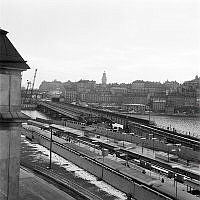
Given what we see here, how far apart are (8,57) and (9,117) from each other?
111 cm

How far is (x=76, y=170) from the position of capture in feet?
62.7

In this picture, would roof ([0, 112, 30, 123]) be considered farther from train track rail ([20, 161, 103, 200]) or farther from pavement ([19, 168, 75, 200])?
train track rail ([20, 161, 103, 200])

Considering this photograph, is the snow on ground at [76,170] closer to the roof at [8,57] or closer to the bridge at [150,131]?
the roof at [8,57]

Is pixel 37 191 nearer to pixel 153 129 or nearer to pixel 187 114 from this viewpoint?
pixel 153 129

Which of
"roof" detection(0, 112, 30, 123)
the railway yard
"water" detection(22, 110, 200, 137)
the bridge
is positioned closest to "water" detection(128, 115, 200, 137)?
"water" detection(22, 110, 200, 137)

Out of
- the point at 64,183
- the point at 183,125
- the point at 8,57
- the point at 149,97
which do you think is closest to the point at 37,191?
the point at 64,183

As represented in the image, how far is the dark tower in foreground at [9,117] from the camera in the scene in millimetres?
6305

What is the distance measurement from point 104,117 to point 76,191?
49.8 metres

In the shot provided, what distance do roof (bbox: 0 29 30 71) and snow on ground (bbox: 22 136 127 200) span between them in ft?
30.4

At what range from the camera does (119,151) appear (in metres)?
26.4

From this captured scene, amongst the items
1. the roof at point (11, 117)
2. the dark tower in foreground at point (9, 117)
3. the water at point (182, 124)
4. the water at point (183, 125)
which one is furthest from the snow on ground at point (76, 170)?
the water at point (182, 124)

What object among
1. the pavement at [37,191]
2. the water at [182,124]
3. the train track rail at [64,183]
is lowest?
the water at [182,124]

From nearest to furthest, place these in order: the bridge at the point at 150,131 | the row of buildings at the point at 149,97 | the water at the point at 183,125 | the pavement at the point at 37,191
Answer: the pavement at the point at 37,191
the bridge at the point at 150,131
the water at the point at 183,125
the row of buildings at the point at 149,97

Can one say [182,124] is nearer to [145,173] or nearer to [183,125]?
[183,125]
